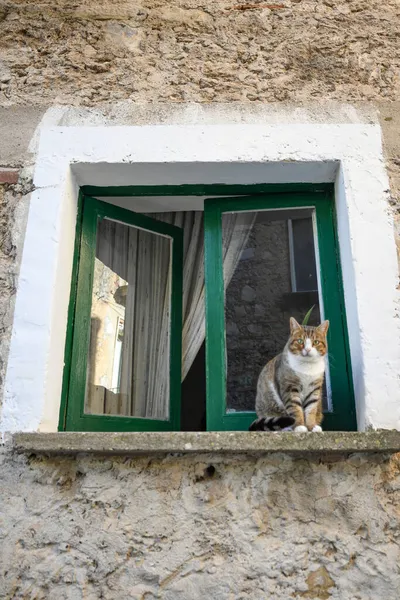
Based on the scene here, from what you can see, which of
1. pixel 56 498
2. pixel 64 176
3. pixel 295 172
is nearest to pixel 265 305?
pixel 295 172

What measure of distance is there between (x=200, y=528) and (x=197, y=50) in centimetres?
250

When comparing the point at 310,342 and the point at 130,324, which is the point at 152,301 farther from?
the point at 310,342

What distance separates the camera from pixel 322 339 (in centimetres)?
279

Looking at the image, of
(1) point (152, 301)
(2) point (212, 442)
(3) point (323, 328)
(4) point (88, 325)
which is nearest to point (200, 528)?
(2) point (212, 442)

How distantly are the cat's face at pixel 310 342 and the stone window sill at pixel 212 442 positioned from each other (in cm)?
44

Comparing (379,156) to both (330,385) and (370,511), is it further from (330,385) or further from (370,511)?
(370,511)

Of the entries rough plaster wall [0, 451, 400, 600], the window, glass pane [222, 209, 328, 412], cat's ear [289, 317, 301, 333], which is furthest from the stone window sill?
cat's ear [289, 317, 301, 333]

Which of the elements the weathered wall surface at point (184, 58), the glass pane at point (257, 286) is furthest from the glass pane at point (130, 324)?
the weathered wall surface at point (184, 58)

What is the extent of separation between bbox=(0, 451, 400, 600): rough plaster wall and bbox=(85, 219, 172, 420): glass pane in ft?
1.86

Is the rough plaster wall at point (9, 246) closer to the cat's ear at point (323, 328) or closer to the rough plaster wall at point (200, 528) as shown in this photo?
the rough plaster wall at point (200, 528)

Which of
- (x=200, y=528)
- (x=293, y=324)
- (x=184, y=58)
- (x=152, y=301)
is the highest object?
(x=184, y=58)

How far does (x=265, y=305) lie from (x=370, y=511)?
3122mm

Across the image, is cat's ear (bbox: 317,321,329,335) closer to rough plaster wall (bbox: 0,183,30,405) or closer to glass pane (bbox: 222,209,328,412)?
glass pane (bbox: 222,209,328,412)

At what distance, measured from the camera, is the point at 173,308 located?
3432 mm
